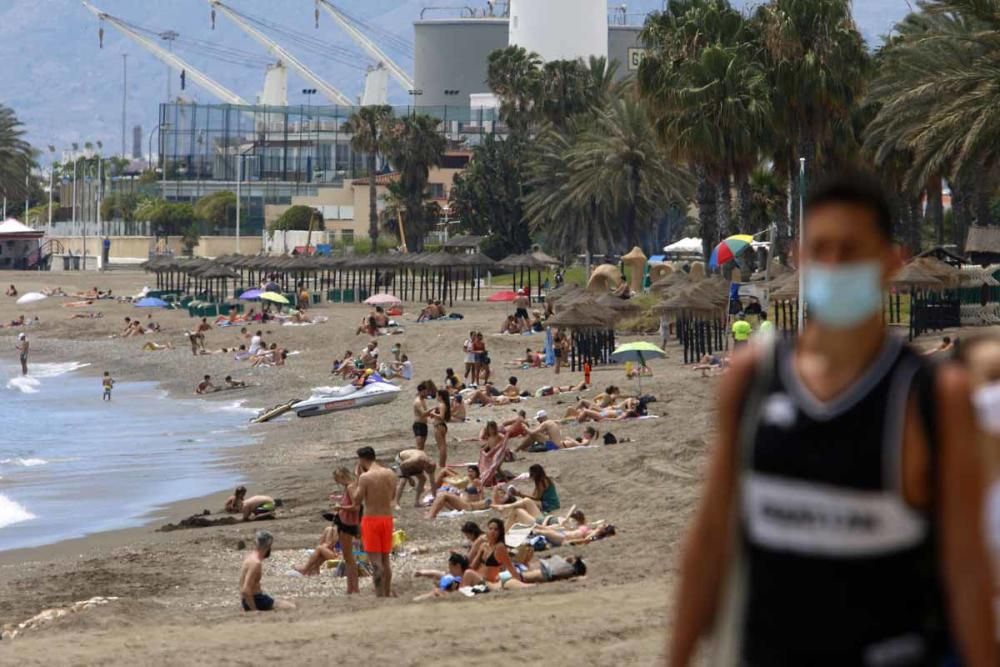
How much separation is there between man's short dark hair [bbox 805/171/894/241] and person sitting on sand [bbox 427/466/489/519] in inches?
588

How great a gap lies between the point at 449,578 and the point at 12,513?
10615 mm

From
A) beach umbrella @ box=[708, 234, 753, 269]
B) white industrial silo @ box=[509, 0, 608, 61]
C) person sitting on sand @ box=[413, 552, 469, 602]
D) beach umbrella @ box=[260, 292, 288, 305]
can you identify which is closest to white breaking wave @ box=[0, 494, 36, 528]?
person sitting on sand @ box=[413, 552, 469, 602]

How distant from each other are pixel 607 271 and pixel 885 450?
49.8 m

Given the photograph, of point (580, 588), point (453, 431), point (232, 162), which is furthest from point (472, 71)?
point (580, 588)

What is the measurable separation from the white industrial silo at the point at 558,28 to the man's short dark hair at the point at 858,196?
11577cm

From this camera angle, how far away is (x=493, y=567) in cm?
1287

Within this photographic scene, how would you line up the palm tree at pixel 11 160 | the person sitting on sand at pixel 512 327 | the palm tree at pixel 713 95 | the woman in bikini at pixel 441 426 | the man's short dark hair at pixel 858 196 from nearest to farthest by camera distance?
the man's short dark hair at pixel 858 196 → the woman in bikini at pixel 441 426 → the palm tree at pixel 713 95 → the person sitting on sand at pixel 512 327 → the palm tree at pixel 11 160

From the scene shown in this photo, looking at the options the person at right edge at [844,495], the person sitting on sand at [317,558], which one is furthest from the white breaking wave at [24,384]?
the person at right edge at [844,495]

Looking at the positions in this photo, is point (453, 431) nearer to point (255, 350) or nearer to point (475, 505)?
point (475, 505)

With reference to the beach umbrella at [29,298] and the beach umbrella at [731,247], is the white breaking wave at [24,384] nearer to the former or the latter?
the beach umbrella at [731,247]

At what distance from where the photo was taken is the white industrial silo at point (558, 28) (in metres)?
118

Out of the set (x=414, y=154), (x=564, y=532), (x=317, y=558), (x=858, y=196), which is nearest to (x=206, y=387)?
(x=317, y=558)

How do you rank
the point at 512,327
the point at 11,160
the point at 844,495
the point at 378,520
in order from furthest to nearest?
the point at 11,160, the point at 512,327, the point at 378,520, the point at 844,495

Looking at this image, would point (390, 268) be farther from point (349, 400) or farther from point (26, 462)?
point (26, 462)
